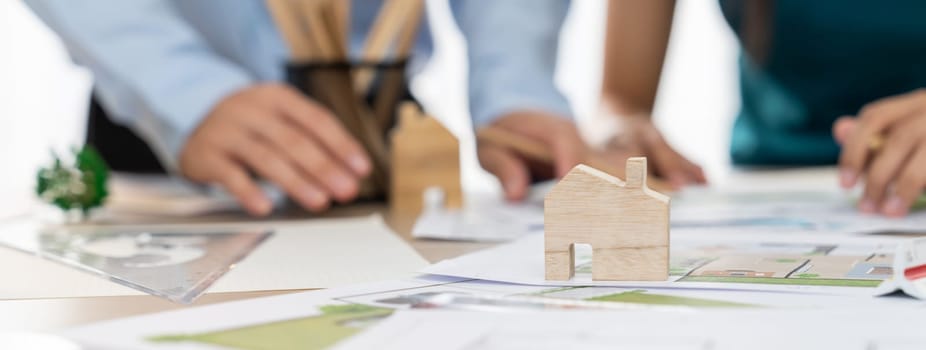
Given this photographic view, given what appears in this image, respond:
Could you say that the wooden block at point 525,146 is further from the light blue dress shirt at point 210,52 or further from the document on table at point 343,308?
the document on table at point 343,308

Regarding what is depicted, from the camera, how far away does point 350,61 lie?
83 cm

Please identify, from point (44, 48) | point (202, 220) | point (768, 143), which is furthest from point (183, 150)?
point (44, 48)

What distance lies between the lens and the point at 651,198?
0.44m

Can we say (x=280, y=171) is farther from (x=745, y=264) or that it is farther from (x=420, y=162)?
(x=745, y=264)

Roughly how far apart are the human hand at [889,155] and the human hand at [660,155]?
8.3 inches

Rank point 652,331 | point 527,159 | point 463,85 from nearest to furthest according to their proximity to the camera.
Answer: point 652,331 → point 527,159 → point 463,85

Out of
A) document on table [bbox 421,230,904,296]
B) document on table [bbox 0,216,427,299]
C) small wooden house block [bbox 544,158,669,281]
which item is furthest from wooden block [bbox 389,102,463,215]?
small wooden house block [bbox 544,158,669,281]

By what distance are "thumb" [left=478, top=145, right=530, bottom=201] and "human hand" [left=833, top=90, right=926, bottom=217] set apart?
26 centimetres

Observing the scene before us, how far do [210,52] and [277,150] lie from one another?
15 cm

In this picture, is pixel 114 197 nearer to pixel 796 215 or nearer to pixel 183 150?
pixel 183 150

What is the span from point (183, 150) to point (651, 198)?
520 mm

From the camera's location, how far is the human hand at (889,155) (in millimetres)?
695

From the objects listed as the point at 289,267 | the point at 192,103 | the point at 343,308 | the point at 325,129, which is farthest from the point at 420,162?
the point at 343,308

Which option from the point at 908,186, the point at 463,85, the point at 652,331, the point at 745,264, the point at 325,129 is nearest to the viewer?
the point at 652,331
